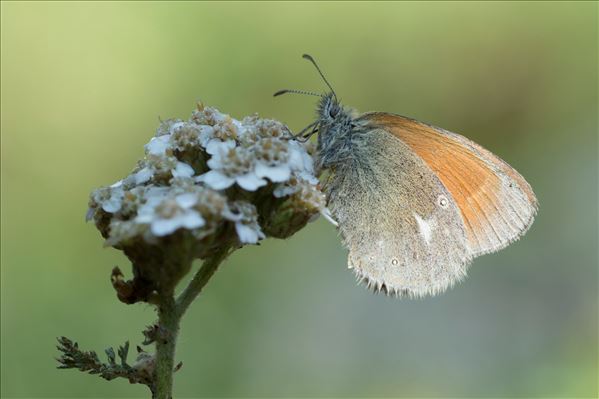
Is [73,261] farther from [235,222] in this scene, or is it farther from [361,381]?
[235,222]

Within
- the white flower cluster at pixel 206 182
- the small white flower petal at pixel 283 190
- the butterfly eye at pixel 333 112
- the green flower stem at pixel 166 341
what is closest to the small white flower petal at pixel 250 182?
the white flower cluster at pixel 206 182

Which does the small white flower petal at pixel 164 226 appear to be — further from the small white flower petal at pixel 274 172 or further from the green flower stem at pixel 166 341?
the small white flower petal at pixel 274 172

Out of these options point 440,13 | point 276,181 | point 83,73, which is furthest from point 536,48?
point 276,181

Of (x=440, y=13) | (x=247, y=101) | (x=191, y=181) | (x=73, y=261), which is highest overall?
(x=440, y=13)

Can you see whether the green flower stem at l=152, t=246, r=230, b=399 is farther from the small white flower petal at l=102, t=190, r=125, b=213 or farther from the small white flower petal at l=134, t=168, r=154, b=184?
the small white flower petal at l=134, t=168, r=154, b=184

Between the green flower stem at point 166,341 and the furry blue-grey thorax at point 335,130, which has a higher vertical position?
the furry blue-grey thorax at point 335,130
